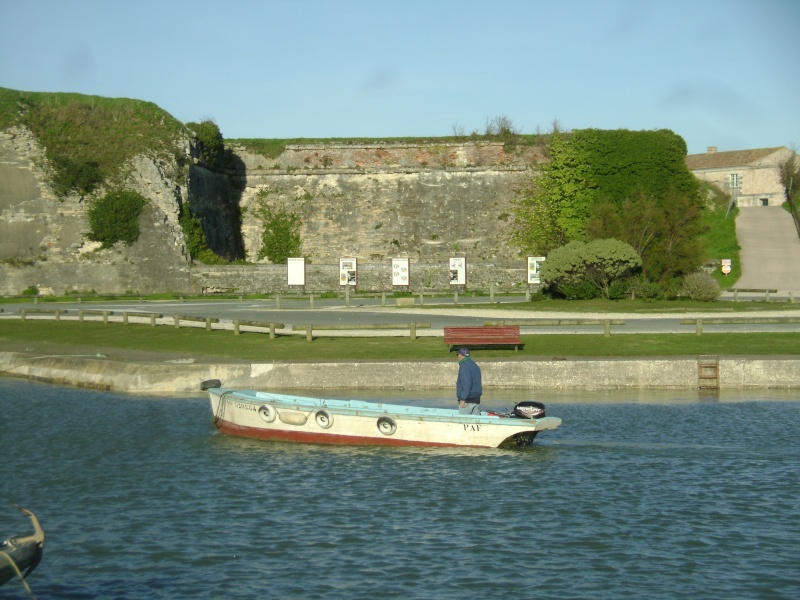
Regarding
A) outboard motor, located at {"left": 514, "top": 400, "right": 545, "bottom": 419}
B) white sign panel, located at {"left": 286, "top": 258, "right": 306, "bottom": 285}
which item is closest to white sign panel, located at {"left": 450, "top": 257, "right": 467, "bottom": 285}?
white sign panel, located at {"left": 286, "top": 258, "right": 306, "bottom": 285}

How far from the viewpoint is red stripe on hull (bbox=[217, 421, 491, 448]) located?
21312 mm

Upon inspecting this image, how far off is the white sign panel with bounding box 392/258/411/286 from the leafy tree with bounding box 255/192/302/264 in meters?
16.3

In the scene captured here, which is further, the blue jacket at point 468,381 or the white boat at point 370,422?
the blue jacket at point 468,381

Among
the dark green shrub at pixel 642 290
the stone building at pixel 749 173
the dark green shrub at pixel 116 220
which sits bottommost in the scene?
the dark green shrub at pixel 642 290

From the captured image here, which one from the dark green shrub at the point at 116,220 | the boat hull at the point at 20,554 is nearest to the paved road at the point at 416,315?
the dark green shrub at the point at 116,220

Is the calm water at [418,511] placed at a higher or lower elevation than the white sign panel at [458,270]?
lower

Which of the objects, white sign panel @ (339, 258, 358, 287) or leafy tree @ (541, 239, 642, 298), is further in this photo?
white sign panel @ (339, 258, 358, 287)

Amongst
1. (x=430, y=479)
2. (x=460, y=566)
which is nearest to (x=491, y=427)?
(x=430, y=479)

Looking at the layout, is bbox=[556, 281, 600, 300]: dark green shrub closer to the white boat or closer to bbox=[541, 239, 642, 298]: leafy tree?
bbox=[541, 239, 642, 298]: leafy tree

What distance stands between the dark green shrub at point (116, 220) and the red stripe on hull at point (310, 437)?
48.3m

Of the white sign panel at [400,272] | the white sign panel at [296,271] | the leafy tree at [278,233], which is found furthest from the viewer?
the leafy tree at [278,233]

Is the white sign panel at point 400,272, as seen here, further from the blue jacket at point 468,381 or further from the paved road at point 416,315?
the blue jacket at point 468,381

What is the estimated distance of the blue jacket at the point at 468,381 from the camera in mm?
20922

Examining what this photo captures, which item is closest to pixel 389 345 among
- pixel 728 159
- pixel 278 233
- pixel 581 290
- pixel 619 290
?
pixel 581 290
